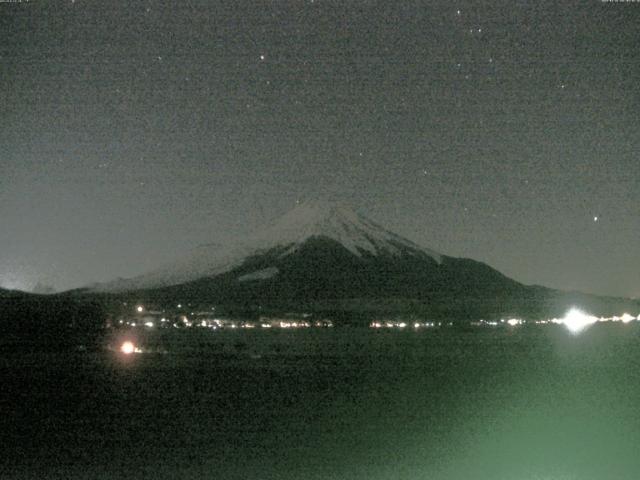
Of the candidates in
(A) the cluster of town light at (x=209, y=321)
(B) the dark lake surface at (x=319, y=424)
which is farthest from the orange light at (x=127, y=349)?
(A) the cluster of town light at (x=209, y=321)

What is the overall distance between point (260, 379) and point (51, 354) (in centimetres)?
2096

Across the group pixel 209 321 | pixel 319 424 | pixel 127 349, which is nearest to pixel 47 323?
pixel 127 349

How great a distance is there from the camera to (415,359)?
141 ft

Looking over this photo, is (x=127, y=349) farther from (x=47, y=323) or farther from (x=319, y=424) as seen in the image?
(x=319, y=424)

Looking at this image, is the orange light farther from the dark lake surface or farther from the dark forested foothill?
the dark lake surface

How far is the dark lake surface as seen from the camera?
13102mm

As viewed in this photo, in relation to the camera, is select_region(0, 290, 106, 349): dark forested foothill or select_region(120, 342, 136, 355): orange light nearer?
select_region(120, 342, 136, 355): orange light

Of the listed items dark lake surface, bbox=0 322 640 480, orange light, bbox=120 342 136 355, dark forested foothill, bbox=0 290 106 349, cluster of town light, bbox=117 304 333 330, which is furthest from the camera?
cluster of town light, bbox=117 304 333 330

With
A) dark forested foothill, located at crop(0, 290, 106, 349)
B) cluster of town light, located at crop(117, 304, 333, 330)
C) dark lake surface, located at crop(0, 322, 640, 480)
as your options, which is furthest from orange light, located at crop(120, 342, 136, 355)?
cluster of town light, located at crop(117, 304, 333, 330)

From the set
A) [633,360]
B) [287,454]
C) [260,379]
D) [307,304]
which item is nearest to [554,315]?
[307,304]

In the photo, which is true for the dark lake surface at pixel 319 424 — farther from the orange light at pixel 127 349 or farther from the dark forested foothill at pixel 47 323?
the dark forested foothill at pixel 47 323

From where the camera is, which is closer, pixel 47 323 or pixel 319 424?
pixel 319 424

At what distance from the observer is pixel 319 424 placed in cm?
1802

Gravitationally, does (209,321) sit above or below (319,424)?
above
